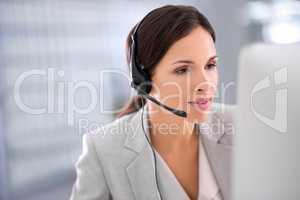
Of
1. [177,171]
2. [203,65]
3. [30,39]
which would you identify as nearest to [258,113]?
[203,65]

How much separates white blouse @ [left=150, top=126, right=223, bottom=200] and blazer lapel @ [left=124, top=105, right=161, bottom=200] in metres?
0.03

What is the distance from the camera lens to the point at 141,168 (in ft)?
3.05

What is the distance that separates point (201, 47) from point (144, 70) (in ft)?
0.55

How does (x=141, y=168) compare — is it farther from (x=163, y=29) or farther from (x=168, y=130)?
(x=163, y=29)

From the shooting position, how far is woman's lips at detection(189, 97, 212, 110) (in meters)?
0.90

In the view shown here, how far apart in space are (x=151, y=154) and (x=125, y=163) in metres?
0.07

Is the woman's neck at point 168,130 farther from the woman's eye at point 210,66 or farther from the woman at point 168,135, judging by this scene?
the woman's eye at point 210,66

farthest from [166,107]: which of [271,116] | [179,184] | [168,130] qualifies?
[271,116]

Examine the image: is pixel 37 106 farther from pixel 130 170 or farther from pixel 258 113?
pixel 258 113

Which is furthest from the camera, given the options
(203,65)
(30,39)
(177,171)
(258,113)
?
(30,39)

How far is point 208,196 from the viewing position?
3.00ft

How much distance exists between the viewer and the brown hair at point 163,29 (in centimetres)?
88

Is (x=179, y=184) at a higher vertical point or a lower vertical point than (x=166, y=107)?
lower

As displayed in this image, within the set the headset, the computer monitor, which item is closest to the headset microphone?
the headset
